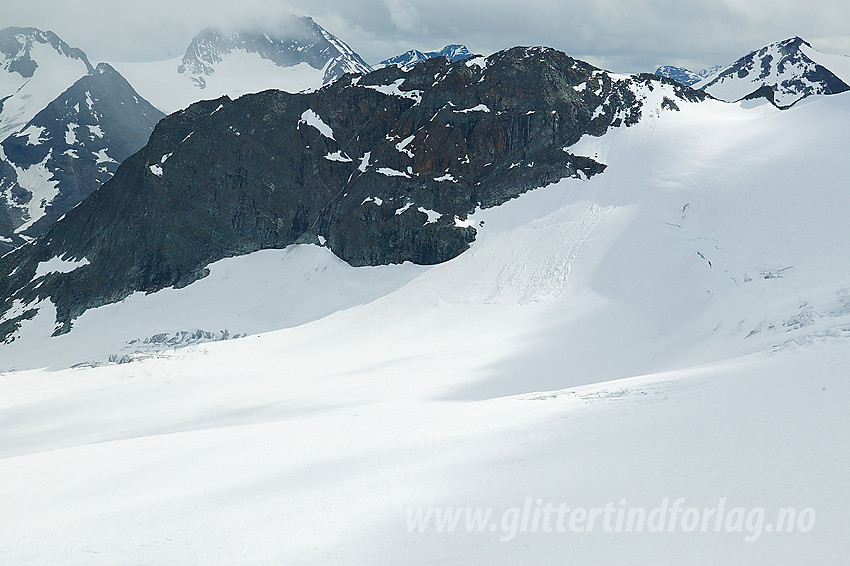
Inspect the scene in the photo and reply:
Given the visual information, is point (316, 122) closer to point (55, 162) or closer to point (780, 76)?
point (780, 76)

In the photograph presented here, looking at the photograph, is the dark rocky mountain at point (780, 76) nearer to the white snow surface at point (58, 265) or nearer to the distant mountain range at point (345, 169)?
the distant mountain range at point (345, 169)

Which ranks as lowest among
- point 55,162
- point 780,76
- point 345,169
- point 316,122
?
point 345,169

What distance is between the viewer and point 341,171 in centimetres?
6019

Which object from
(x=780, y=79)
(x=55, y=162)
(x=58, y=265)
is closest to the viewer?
(x=58, y=265)

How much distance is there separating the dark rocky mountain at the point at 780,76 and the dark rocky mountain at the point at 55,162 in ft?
669

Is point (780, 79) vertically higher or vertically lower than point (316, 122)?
higher

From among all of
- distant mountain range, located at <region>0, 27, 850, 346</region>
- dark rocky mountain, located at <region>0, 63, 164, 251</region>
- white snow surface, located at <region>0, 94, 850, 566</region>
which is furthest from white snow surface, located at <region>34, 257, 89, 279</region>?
dark rocky mountain, located at <region>0, 63, 164, 251</region>

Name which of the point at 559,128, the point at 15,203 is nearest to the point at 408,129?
the point at 559,128

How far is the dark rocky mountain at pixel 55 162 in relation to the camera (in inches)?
6462

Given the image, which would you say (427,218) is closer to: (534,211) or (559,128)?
(534,211)

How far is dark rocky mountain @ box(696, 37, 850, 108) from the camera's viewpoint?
142 metres

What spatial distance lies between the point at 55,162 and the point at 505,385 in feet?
685

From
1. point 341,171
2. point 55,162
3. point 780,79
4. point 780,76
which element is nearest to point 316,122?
point 341,171

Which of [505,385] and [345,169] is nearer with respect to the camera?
[505,385]
